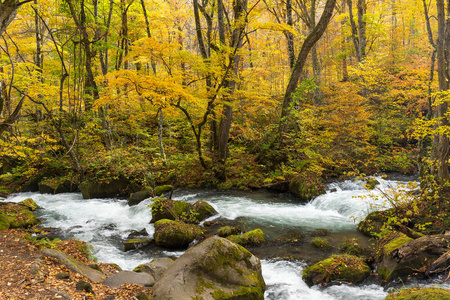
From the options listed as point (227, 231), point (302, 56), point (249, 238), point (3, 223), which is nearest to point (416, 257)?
point (249, 238)

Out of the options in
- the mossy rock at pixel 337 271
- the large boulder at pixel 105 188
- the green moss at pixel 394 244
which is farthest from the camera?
the large boulder at pixel 105 188

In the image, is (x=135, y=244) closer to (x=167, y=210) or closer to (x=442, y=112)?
(x=167, y=210)

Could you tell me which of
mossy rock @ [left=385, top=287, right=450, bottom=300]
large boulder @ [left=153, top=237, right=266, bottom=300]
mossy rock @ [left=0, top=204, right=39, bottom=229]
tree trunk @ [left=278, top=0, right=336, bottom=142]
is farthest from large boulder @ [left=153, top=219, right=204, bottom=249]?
tree trunk @ [left=278, top=0, right=336, bottom=142]

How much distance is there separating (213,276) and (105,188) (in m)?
9.44

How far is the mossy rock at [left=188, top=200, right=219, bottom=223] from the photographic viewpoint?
28.5ft

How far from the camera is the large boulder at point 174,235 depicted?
23.7ft

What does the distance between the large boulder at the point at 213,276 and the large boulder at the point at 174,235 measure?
2.44 m

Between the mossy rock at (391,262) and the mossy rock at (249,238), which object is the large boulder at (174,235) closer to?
the mossy rock at (249,238)

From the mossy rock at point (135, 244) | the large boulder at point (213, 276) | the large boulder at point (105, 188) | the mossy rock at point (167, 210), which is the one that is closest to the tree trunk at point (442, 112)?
the large boulder at point (213, 276)

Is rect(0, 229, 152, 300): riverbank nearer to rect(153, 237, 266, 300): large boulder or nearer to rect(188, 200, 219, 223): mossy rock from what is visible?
rect(153, 237, 266, 300): large boulder

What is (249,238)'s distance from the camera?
7285 mm

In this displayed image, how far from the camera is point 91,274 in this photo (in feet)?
15.9

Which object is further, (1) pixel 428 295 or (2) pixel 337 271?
(2) pixel 337 271

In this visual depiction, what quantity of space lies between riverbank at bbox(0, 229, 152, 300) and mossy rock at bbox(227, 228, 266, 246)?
123 inches
